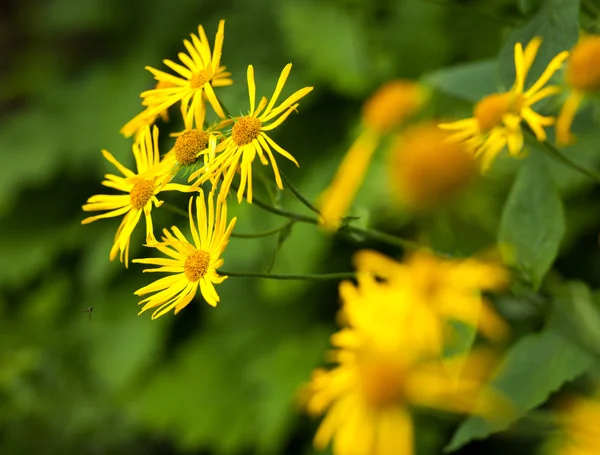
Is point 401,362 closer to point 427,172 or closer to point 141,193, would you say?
point 427,172

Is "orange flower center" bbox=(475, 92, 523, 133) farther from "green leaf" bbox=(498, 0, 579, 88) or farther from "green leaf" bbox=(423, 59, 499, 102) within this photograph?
"green leaf" bbox=(423, 59, 499, 102)

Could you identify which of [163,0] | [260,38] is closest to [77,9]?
[163,0]

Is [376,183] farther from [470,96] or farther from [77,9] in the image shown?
[77,9]

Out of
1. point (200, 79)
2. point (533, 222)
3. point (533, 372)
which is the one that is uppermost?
point (200, 79)

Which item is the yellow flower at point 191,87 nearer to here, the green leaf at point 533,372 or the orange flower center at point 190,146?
the orange flower center at point 190,146

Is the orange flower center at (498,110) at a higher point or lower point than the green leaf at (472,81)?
lower

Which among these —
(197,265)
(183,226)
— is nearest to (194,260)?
(197,265)

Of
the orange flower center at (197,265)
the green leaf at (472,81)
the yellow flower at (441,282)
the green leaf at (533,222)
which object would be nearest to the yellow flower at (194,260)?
the orange flower center at (197,265)

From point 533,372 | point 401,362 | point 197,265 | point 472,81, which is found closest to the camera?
point 401,362
